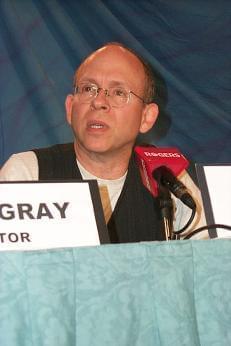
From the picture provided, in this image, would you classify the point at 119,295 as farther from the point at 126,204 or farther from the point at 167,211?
the point at 126,204

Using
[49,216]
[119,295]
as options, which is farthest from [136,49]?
[119,295]

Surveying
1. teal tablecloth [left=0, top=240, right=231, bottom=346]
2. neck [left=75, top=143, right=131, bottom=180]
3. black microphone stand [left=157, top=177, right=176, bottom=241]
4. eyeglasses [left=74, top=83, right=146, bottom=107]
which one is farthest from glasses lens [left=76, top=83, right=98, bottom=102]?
teal tablecloth [left=0, top=240, right=231, bottom=346]

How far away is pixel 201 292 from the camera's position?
3.09ft

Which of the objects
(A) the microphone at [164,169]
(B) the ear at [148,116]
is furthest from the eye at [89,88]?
(A) the microphone at [164,169]

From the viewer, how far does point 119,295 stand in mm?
867

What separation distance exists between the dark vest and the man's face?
3.4 inches

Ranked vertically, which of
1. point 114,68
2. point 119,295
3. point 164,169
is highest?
point 114,68

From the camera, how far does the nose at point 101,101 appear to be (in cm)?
170

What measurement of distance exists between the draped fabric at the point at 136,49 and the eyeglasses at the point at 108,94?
444 millimetres

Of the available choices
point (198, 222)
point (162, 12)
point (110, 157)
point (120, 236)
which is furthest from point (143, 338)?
point (162, 12)

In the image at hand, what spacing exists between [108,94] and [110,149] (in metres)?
0.18

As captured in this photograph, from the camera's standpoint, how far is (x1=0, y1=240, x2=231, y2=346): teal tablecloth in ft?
2.63

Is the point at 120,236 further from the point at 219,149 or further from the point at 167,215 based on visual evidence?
the point at 219,149

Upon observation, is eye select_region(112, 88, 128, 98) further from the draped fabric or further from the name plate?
the name plate
